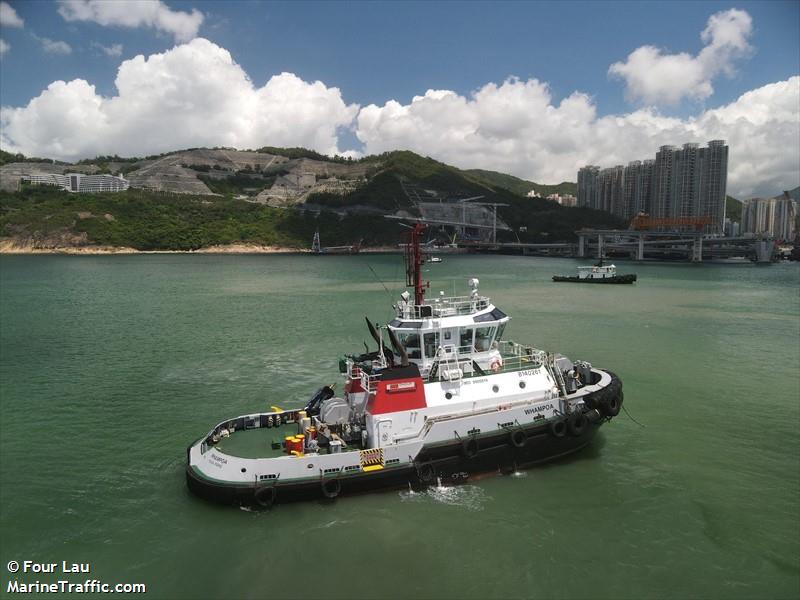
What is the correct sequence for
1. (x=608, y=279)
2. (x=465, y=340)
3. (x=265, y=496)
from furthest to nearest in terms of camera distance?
(x=608, y=279), (x=465, y=340), (x=265, y=496)

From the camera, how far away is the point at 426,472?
1120 centimetres

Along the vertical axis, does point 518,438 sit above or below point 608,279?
below

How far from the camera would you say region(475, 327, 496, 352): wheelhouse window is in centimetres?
1334

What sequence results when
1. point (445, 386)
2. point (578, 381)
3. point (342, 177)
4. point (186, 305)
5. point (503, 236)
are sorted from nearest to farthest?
point (445, 386) → point (578, 381) → point (186, 305) → point (503, 236) → point (342, 177)

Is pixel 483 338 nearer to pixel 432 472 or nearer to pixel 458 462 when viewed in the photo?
pixel 458 462

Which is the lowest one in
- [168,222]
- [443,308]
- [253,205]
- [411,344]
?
[411,344]

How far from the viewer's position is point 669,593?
8.61m

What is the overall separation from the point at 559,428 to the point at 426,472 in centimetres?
351

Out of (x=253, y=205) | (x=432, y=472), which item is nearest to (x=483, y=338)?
(x=432, y=472)

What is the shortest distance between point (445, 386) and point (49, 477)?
Answer: 9762 mm

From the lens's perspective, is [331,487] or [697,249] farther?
[697,249]

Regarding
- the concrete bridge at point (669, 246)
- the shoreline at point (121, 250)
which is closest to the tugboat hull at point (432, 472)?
the concrete bridge at point (669, 246)

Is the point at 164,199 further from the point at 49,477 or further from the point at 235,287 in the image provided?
the point at 49,477

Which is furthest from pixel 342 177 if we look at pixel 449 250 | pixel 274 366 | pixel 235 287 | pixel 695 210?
pixel 274 366
